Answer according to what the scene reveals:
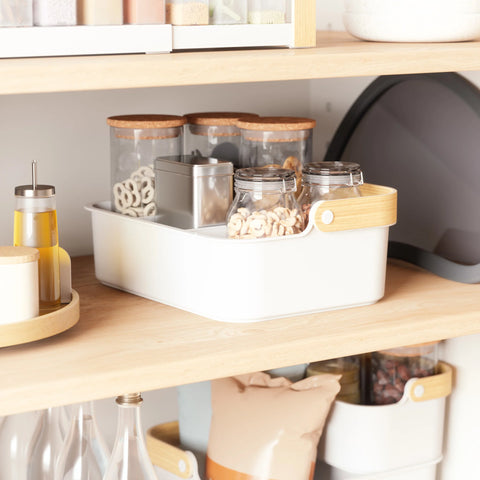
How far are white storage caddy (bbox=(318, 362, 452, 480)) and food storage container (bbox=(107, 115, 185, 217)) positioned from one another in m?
0.43

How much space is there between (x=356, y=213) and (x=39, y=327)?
0.42 meters

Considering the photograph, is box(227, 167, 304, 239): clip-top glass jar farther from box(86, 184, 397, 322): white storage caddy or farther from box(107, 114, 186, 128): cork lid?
box(107, 114, 186, 128): cork lid

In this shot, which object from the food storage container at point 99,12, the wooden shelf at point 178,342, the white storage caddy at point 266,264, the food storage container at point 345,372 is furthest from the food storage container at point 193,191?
the food storage container at point 345,372

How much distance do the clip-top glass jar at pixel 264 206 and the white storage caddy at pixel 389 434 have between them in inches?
14.0

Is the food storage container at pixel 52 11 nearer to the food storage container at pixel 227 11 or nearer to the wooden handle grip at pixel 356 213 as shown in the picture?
the food storage container at pixel 227 11

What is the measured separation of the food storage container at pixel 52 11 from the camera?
0.91 m

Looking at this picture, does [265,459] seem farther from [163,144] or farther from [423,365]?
A: [163,144]

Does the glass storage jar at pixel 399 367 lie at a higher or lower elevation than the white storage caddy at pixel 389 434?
higher

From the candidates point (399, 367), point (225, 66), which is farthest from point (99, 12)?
point (399, 367)

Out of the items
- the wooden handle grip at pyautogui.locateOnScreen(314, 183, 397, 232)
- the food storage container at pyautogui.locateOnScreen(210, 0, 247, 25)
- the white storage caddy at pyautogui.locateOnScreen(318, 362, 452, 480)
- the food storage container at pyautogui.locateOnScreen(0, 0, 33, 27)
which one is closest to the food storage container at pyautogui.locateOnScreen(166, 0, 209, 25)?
the food storage container at pyautogui.locateOnScreen(210, 0, 247, 25)

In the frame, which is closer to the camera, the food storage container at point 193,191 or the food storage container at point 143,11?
the food storage container at point 143,11

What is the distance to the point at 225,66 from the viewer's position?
91 cm

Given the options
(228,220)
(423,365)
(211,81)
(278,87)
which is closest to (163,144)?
(228,220)

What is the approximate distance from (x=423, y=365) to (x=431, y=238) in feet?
0.66
